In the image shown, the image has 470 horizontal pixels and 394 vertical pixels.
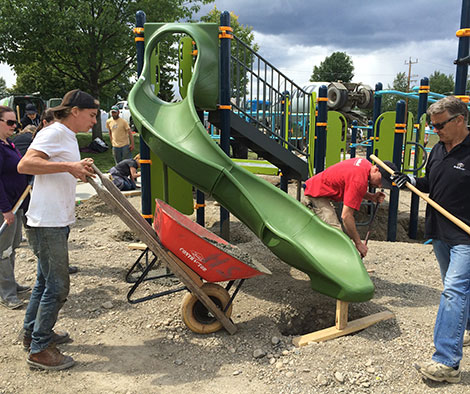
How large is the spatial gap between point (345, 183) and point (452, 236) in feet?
4.94

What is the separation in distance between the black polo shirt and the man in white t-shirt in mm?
2486

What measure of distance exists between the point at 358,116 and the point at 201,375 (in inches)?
799

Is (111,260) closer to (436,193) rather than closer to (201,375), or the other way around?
(201,375)

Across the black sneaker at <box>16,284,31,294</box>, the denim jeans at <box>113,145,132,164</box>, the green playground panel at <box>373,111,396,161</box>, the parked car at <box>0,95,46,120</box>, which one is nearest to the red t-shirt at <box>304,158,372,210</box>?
the black sneaker at <box>16,284,31,294</box>

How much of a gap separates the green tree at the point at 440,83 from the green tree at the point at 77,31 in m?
58.3

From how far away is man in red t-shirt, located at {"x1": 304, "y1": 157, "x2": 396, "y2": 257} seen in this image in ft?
13.2

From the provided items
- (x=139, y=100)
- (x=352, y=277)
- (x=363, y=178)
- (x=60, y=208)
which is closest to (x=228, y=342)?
(x=352, y=277)

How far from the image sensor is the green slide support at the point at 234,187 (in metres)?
3.50

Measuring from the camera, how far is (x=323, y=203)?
15.3ft

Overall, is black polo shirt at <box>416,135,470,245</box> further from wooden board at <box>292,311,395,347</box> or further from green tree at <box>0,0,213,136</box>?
green tree at <box>0,0,213,136</box>

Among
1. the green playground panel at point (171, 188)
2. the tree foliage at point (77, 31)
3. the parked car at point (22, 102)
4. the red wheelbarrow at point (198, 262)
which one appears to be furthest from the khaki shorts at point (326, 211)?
the parked car at point (22, 102)

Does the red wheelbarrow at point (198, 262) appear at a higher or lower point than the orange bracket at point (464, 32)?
lower

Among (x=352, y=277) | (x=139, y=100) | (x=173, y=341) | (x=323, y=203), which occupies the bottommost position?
(x=173, y=341)

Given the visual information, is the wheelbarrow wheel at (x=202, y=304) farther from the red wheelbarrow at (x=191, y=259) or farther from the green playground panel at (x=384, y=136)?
the green playground panel at (x=384, y=136)
